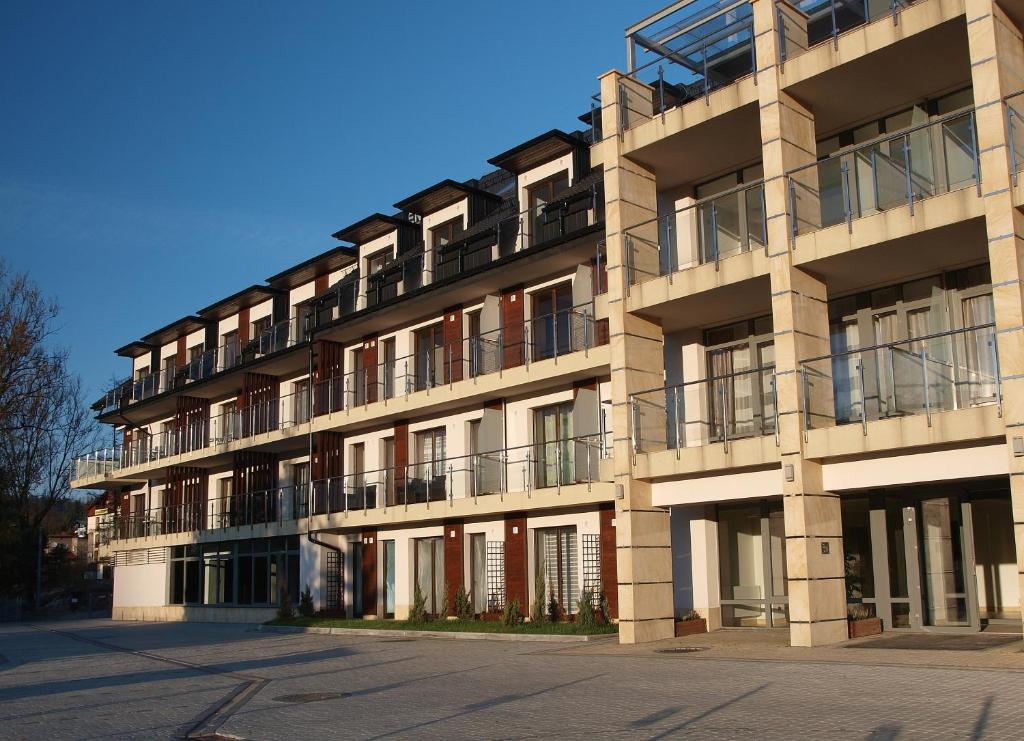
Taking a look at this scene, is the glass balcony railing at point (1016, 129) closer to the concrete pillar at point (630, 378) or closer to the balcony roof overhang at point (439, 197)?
the concrete pillar at point (630, 378)

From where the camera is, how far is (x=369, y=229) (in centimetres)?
3316

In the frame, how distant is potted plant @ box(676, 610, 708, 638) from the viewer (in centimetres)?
2032

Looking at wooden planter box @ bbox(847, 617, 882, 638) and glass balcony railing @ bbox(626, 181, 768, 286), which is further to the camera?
glass balcony railing @ bbox(626, 181, 768, 286)

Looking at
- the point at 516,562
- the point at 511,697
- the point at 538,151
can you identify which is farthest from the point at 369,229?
the point at 511,697

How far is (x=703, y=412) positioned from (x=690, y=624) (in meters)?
4.11

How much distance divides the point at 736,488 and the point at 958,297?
15.9ft

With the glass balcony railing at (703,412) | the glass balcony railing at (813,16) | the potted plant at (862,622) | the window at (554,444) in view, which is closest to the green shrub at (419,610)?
the window at (554,444)

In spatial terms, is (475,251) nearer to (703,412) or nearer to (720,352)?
(720,352)

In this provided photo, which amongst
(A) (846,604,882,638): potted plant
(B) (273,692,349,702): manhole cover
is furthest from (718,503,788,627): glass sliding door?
(B) (273,692,349,702): manhole cover

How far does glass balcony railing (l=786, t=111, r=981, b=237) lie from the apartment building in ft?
0.18

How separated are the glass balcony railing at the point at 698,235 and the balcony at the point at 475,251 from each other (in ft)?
8.14

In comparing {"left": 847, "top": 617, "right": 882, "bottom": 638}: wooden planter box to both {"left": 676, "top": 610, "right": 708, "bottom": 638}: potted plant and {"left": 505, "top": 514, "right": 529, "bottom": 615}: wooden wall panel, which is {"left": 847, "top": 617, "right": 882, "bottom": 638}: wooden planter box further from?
{"left": 505, "top": 514, "right": 529, "bottom": 615}: wooden wall panel

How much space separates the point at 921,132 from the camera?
16.7 meters

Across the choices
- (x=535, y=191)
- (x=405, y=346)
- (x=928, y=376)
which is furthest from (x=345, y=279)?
(x=928, y=376)
